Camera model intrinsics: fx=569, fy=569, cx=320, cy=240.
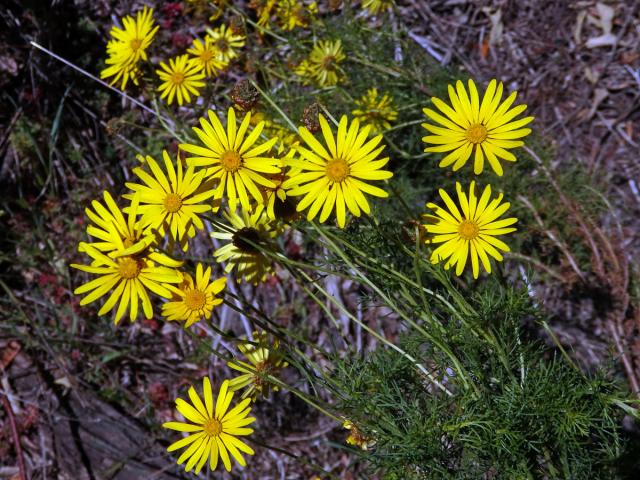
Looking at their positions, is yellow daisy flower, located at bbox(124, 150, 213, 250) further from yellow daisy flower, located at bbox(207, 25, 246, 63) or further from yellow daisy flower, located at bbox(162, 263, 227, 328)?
yellow daisy flower, located at bbox(207, 25, 246, 63)

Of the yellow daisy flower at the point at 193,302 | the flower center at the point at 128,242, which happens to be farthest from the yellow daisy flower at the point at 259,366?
the flower center at the point at 128,242

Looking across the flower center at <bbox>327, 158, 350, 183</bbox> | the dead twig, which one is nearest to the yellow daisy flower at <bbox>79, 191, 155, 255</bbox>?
the flower center at <bbox>327, 158, 350, 183</bbox>

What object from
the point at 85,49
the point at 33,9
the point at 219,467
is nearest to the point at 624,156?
the point at 219,467

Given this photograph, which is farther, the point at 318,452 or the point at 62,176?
the point at 62,176

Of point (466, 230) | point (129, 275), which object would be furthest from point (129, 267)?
point (466, 230)

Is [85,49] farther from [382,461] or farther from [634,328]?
[634,328]

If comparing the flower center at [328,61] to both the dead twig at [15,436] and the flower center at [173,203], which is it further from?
the dead twig at [15,436]
